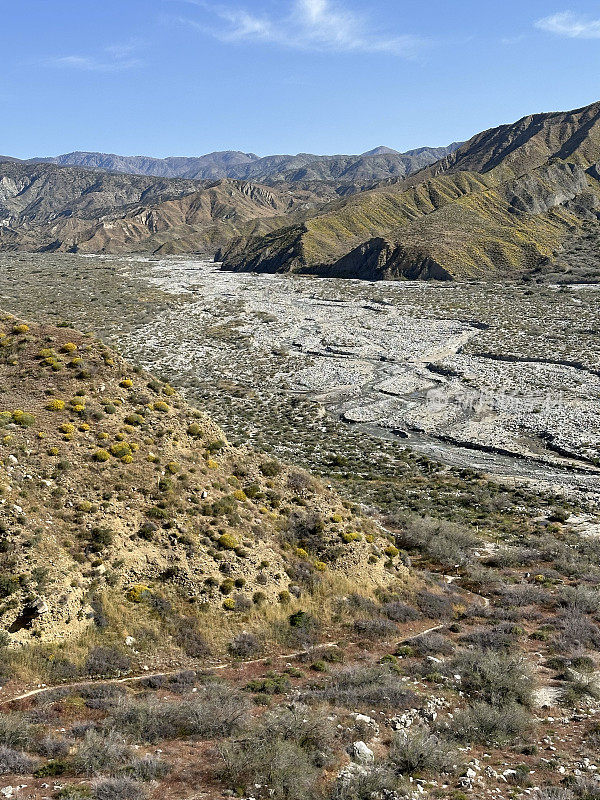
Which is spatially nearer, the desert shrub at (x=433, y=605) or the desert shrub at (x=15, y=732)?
the desert shrub at (x=15, y=732)

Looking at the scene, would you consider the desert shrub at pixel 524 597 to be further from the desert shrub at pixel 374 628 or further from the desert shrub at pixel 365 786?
the desert shrub at pixel 365 786

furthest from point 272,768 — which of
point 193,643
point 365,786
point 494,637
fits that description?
point 494,637

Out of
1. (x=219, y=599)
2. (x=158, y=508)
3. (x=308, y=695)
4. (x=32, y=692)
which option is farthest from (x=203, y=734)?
(x=158, y=508)

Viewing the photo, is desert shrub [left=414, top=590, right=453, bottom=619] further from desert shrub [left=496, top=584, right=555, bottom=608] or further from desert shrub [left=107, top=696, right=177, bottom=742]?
desert shrub [left=107, top=696, right=177, bottom=742]

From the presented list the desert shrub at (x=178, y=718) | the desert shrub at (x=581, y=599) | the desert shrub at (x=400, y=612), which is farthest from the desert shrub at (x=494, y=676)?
the desert shrub at (x=178, y=718)

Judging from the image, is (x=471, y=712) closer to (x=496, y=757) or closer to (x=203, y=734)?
(x=496, y=757)

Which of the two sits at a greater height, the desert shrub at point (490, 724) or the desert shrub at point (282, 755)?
the desert shrub at point (282, 755)
